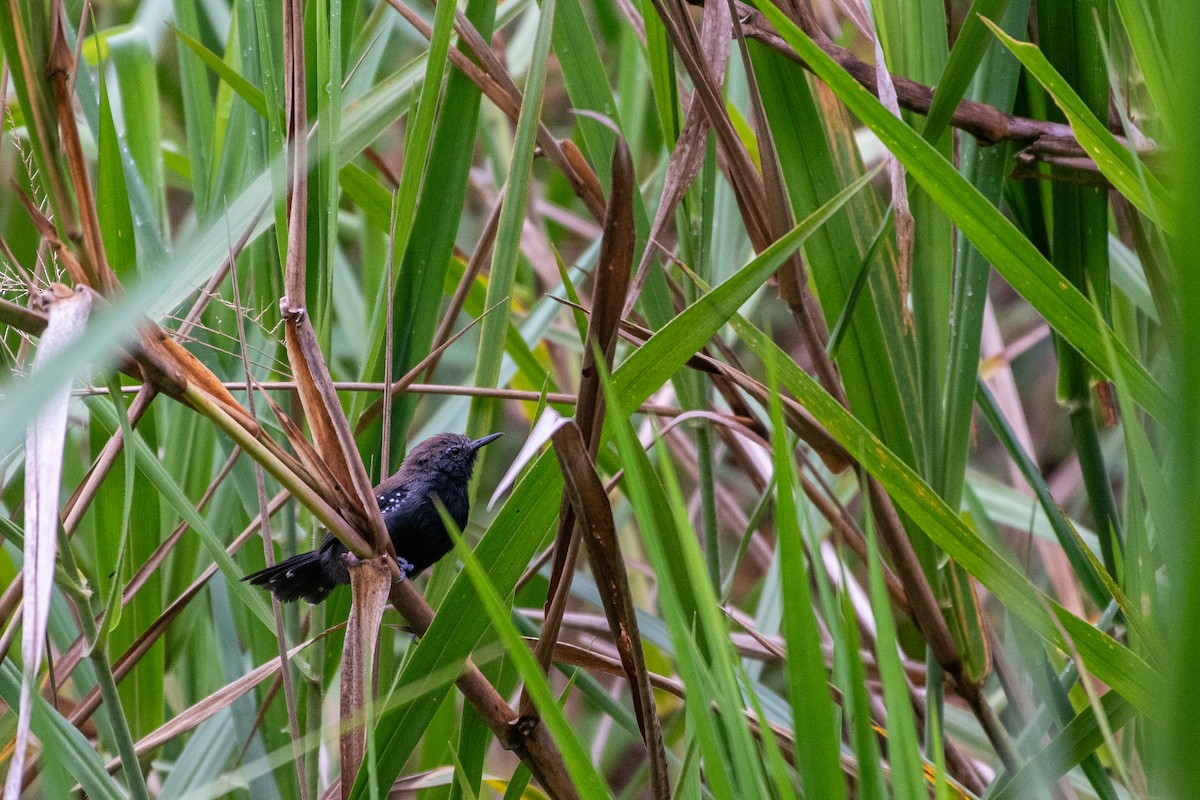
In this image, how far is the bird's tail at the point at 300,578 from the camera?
1651mm

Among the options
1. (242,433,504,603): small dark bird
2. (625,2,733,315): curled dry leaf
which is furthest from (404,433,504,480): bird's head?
(625,2,733,315): curled dry leaf

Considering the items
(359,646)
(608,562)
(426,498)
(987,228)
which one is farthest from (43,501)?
(426,498)

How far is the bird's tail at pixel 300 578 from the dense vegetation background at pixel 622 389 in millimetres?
56

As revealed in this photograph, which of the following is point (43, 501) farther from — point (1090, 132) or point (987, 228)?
point (1090, 132)

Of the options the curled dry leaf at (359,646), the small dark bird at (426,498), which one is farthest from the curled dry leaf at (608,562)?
the small dark bird at (426,498)

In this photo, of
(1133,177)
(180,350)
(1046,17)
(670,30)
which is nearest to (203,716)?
(180,350)

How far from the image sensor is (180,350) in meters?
1.03

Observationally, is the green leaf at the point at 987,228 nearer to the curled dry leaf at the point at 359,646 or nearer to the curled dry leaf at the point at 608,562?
the curled dry leaf at the point at 608,562

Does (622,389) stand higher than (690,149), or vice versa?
(690,149)

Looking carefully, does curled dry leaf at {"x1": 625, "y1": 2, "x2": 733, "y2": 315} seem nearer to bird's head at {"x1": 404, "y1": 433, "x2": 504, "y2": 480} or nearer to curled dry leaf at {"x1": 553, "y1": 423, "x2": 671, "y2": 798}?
A: curled dry leaf at {"x1": 553, "y1": 423, "x2": 671, "y2": 798}

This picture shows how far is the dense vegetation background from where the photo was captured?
901mm

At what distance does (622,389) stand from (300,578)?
0.88 meters

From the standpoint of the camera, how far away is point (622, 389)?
3.64 ft

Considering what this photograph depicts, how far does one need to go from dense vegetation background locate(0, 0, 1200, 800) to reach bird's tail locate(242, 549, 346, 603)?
6 cm
